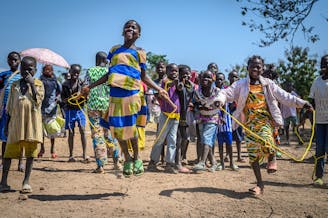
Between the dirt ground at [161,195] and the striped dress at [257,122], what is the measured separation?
2.15 ft

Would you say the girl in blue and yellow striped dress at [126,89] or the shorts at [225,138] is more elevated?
the girl in blue and yellow striped dress at [126,89]

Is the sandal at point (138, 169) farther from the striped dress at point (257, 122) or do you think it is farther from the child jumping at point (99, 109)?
the child jumping at point (99, 109)

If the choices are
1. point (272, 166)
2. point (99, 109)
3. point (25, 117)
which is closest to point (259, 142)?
point (272, 166)

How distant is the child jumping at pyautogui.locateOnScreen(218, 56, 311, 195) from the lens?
16.4 feet

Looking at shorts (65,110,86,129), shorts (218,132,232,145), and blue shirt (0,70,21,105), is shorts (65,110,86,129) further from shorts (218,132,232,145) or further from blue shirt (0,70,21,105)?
shorts (218,132,232,145)

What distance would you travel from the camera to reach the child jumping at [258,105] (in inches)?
197

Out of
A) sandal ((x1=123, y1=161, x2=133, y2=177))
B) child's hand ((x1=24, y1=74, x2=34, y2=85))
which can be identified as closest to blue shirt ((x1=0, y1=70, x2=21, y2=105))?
child's hand ((x1=24, y1=74, x2=34, y2=85))

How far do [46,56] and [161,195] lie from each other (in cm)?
686

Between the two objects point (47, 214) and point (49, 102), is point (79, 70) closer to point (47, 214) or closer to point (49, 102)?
point (49, 102)

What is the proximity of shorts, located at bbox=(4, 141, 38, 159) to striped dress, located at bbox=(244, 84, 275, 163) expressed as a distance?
3.15 meters

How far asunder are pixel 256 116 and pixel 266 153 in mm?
570

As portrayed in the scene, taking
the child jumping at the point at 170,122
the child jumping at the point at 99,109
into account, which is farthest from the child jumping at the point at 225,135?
the child jumping at the point at 99,109

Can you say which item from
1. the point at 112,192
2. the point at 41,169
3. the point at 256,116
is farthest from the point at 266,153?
the point at 41,169

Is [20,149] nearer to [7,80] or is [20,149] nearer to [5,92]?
[5,92]
